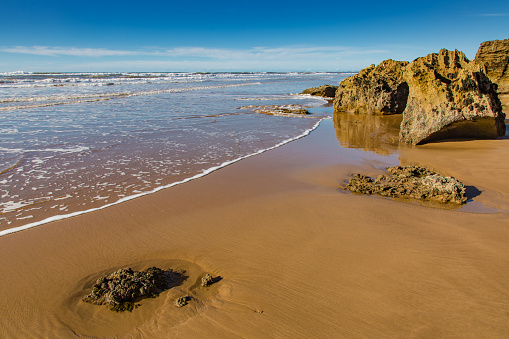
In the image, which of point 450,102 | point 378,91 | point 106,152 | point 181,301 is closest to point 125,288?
point 181,301

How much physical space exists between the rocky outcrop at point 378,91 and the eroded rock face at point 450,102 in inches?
241

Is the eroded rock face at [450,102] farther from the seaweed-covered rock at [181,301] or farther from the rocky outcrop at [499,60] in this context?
the rocky outcrop at [499,60]

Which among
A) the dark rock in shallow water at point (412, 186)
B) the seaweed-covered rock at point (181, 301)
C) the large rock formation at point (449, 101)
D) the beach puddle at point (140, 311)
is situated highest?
the large rock formation at point (449, 101)

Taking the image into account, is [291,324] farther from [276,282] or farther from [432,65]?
[432,65]

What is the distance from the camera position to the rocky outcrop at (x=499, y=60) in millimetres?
17016

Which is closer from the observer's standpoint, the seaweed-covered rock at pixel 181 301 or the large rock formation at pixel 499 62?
the seaweed-covered rock at pixel 181 301

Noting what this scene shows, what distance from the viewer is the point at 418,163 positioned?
710 cm

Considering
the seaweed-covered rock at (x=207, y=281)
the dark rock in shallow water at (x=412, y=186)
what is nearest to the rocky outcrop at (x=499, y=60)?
the dark rock in shallow water at (x=412, y=186)

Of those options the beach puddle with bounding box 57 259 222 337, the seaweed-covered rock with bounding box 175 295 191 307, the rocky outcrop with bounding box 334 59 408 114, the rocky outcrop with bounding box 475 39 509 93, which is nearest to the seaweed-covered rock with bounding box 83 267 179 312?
the beach puddle with bounding box 57 259 222 337

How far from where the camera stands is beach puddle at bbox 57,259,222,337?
2.52 metres

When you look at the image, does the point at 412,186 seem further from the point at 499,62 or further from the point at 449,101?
the point at 499,62

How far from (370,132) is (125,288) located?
10.8 metres

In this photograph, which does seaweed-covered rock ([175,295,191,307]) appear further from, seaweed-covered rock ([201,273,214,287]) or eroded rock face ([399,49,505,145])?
eroded rock face ([399,49,505,145])

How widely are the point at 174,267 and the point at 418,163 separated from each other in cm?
637
